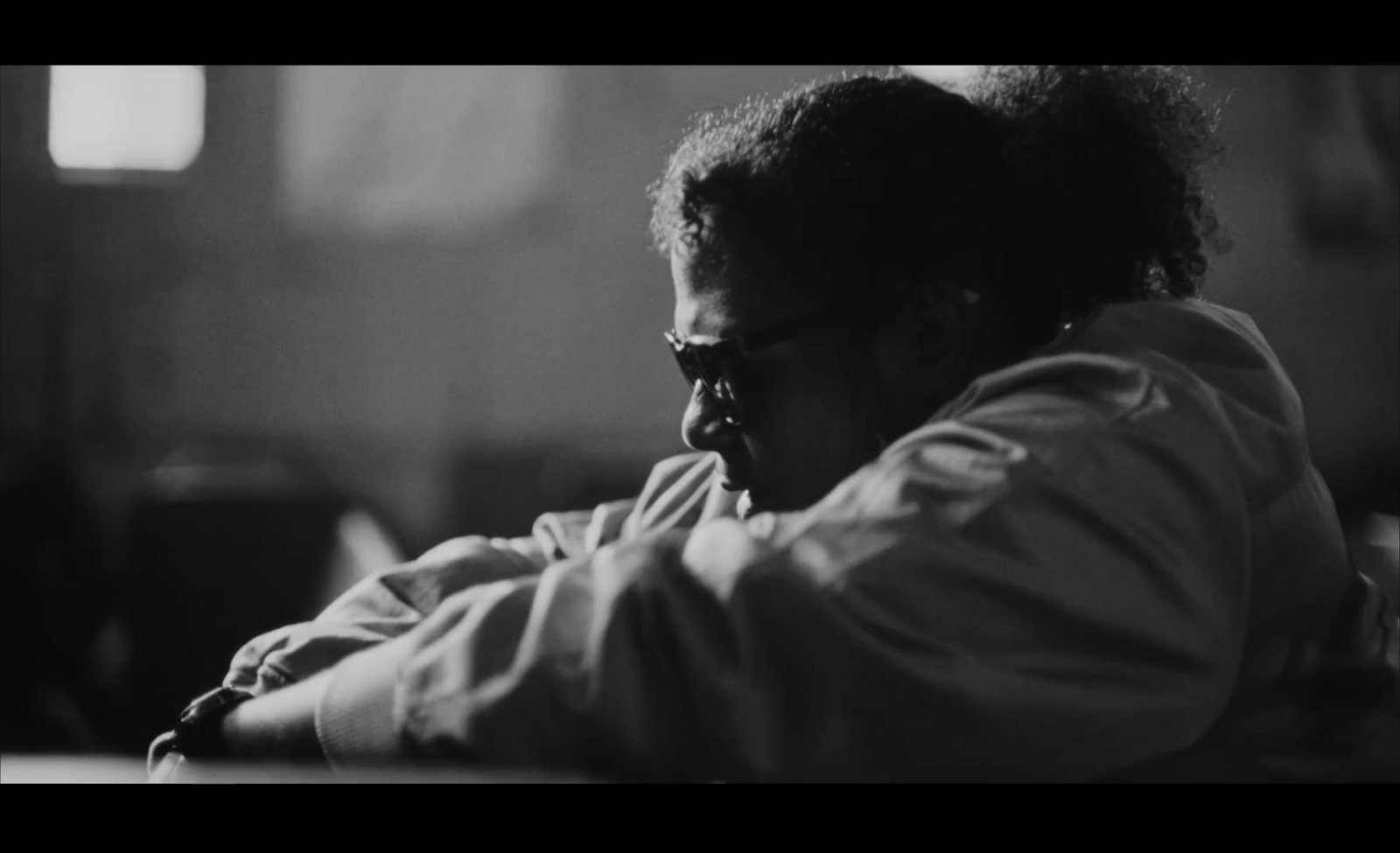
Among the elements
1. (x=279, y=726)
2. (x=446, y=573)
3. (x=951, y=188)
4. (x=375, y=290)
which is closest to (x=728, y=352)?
(x=951, y=188)

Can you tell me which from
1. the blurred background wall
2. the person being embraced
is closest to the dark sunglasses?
the person being embraced

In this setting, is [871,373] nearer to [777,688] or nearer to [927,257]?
[927,257]

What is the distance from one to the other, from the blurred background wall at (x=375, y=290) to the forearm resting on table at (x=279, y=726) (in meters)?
4.45

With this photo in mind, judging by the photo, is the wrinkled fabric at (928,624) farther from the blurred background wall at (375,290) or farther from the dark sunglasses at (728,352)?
the blurred background wall at (375,290)

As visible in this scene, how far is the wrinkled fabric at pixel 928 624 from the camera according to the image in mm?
831

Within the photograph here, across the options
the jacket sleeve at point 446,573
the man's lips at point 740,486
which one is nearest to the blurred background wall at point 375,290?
the jacket sleeve at point 446,573

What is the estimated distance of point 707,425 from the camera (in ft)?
3.93

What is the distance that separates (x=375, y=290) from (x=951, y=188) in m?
4.81

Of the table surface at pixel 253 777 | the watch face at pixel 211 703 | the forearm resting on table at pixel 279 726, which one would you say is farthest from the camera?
the watch face at pixel 211 703

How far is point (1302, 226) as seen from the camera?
4.73 metres

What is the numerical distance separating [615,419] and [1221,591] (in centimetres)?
468
